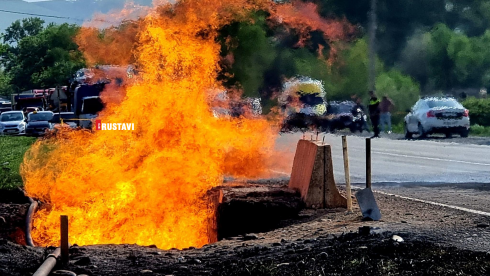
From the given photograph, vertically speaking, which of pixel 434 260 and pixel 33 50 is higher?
pixel 33 50

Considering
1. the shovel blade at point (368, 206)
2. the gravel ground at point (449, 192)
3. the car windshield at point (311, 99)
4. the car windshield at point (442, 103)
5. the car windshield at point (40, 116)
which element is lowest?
the gravel ground at point (449, 192)

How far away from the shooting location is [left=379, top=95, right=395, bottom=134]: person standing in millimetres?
38006

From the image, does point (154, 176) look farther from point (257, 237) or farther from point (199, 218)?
point (257, 237)

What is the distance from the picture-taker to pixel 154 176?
38.3 feet

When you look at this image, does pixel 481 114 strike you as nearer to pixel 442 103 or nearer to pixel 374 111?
pixel 374 111

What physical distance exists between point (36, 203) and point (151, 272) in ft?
17.5

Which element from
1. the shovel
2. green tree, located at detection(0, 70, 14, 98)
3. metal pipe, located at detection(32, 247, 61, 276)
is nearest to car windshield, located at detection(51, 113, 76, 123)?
the shovel

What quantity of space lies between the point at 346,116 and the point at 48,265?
1274 inches

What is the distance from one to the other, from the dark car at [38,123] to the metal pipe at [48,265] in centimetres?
3547

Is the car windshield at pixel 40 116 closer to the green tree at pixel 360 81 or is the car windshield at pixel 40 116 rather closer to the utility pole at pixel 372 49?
the green tree at pixel 360 81

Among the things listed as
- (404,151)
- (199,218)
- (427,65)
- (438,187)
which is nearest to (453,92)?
(427,65)

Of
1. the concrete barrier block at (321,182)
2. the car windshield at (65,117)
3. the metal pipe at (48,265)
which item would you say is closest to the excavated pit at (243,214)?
the concrete barrier block at (321,182)

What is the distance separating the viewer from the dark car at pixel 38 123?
4281 cm

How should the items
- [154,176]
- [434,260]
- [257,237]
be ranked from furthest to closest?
[154,176] → [257,237] → [434,260]
